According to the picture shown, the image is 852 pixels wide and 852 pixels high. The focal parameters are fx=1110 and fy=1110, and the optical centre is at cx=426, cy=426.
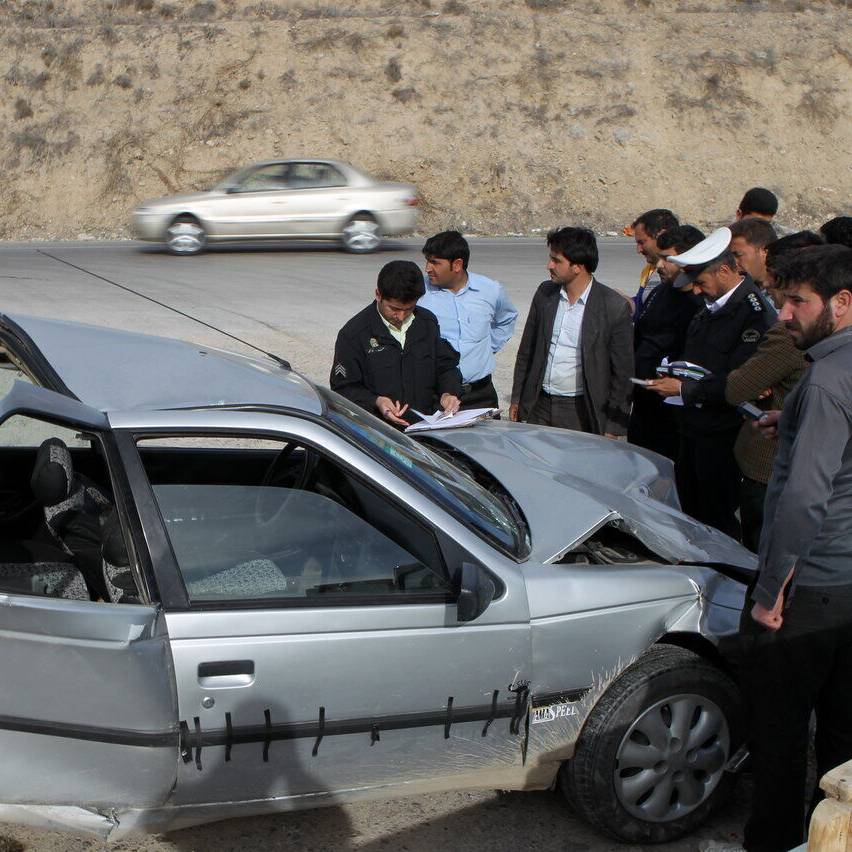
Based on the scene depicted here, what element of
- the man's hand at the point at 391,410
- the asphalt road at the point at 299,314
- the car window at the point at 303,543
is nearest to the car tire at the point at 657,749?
the asphalt road at the point at 299,314

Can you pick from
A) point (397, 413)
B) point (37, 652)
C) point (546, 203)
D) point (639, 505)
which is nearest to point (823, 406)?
point (639, 505)

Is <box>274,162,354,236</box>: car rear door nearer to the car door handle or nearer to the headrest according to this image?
the headrest

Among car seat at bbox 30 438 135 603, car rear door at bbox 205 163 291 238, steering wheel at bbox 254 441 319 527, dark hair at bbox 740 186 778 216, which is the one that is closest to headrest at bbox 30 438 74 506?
car seat at bbox 30 438 135 603

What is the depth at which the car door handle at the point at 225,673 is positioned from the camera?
10.2 ft

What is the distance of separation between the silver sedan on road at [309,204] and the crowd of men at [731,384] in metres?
11.7

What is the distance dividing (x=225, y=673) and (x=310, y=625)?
0.90 feet

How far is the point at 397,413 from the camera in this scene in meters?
5.43

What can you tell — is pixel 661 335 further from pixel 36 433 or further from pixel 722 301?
pixel 36 433

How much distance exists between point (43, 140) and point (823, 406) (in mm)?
26438

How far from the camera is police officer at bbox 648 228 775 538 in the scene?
17.8 feet

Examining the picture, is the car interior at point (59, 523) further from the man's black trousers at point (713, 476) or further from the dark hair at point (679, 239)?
the dark hair at point (679, 239)

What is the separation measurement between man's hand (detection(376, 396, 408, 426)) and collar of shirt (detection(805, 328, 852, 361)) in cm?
251

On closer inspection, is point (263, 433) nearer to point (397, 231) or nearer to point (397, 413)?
point (397, 413)

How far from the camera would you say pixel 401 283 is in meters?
5.41
